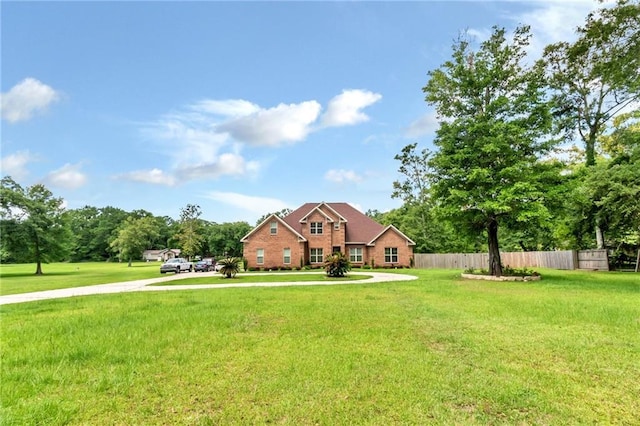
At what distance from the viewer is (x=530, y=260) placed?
29.4 m

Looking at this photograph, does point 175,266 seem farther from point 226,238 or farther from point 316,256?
point 226,238

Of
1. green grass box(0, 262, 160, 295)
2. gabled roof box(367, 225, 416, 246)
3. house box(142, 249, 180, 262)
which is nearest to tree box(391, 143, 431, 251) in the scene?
Answer: gabled roof box(367, 225, 416, 246)

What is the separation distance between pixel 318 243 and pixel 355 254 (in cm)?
403

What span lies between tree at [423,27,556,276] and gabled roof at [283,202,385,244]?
15515mm

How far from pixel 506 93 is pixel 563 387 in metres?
20.3

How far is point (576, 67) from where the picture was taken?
23219 millimetres

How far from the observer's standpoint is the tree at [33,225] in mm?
34125

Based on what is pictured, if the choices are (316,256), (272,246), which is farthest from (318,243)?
(272,246)

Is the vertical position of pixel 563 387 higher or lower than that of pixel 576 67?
lower

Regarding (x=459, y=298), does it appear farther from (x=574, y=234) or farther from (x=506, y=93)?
(x=574, y=234)

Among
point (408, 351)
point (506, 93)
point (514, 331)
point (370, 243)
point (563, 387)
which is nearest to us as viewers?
point (563, 387)

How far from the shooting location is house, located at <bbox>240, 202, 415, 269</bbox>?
3397cm

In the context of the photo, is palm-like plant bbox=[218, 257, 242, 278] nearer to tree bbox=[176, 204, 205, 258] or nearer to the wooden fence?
the wooden fence

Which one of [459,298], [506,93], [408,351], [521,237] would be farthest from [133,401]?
[521,237]
